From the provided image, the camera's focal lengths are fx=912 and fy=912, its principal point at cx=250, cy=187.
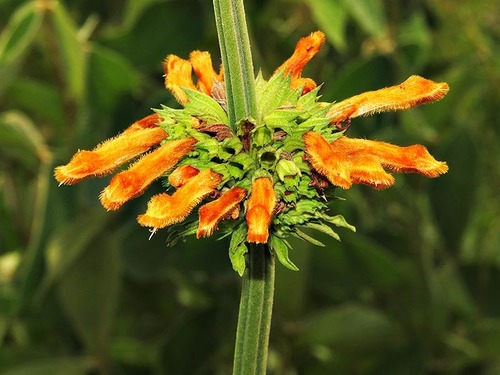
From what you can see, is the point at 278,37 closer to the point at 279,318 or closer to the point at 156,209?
the point at 279,318

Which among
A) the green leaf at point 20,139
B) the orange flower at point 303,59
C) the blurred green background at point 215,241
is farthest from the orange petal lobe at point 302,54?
the green leaf at point 20,139

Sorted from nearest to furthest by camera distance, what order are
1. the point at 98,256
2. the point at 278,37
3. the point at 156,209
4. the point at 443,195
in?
1. the point at 156,209
2. the point at 98,256
3. the point at 443,195
4. the point at 278,37

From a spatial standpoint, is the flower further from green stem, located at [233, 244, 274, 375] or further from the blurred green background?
the blurred green background

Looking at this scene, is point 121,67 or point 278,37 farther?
point 278,37

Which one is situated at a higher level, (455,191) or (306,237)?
(455,191)

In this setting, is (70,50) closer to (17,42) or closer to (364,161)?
(17,42)

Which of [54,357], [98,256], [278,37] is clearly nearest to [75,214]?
[98,256]

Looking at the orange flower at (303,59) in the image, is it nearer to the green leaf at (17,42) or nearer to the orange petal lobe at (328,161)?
the orange petal lobe at (328,161)

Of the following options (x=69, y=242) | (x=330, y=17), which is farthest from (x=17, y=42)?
(x=330, y=17)
